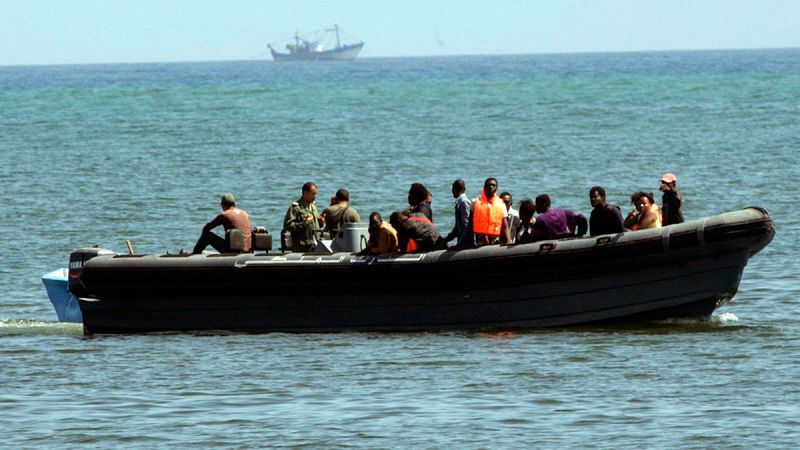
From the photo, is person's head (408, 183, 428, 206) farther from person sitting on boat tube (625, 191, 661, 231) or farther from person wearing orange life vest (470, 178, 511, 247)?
person sitting on boat tube (625, 191, 661, 231)

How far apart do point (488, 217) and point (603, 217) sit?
1075 millimetres

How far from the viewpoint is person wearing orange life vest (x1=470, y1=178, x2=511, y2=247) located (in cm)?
1554

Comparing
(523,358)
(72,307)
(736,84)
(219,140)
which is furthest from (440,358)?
(736,84)

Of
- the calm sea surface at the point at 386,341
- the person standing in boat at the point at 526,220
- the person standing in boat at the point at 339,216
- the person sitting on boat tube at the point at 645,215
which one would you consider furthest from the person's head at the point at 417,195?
the person sitting on boat tube at the point at 645,215

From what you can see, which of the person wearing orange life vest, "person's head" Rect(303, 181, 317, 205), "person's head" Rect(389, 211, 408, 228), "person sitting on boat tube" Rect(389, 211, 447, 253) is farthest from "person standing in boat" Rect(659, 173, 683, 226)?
"person's head" Rect(303, 181, 317, 205)

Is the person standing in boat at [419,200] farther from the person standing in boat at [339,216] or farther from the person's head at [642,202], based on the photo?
the person's head at [642,202]

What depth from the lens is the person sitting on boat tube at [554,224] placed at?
15.4 meters

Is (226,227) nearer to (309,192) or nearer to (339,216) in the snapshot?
(309,192)

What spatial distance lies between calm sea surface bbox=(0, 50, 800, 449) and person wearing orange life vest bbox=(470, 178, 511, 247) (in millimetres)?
959

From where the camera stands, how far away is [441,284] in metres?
15.4

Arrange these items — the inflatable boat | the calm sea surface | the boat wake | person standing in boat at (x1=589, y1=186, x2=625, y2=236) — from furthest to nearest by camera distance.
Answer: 1. the boat wake
2. person standing in boat at (x1=589, y1=186, x2=625, y2=236)
3. the inflatable boat
4. the calm sea surface

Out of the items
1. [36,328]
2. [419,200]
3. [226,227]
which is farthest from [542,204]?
[36,328]

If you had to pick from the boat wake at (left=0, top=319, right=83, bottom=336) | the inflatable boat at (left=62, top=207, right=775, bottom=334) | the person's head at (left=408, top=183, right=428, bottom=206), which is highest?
the person's head at (left=408, top=183, right=428, bottom=206)

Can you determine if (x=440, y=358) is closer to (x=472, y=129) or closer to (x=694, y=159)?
(x=694, y=159)
